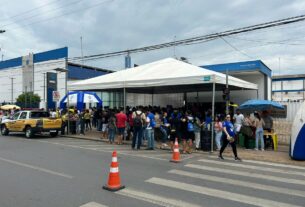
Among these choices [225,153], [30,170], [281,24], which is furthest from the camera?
[281,24]

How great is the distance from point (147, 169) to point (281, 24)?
989cm

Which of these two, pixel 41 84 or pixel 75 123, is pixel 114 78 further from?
pixel 41 84

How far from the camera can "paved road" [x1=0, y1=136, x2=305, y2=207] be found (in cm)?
A: 557

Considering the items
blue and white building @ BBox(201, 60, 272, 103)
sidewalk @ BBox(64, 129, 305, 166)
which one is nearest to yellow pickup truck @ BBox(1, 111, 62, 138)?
sidewalk @ BBox(64, 129, 305, 166)

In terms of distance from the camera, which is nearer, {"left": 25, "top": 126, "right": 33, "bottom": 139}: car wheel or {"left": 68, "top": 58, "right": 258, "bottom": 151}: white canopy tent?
{"left": 68, "top": 58, "right": 258, "bottom": 151}: white canopy tent

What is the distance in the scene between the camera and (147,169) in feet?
27.6

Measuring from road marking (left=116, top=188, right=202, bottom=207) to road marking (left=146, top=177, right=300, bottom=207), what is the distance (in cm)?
83

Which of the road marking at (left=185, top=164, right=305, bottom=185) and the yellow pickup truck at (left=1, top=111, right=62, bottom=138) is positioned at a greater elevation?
the yellow pickup truck at (left=1, top=111, right=62, bottom=138)

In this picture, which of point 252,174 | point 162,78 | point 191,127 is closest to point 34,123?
point 162,78

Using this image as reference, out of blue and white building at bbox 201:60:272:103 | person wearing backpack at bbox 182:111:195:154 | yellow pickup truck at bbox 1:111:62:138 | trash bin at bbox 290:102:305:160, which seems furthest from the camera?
blue and white building at bbox 201:60:272:103

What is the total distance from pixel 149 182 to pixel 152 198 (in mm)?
1233

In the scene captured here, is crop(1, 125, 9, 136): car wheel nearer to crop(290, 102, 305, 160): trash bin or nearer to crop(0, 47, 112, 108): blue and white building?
crop(290, 102, 305, 160): trash bin

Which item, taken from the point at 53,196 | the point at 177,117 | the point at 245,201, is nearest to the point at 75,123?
the point at 177,117

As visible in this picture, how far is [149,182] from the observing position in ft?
22.8
